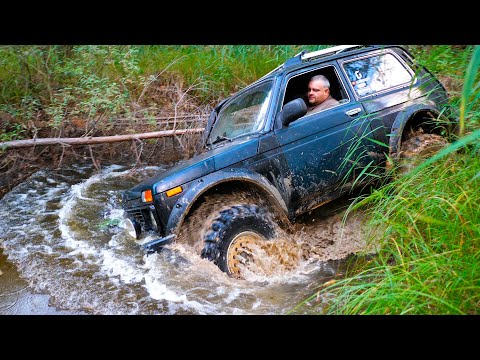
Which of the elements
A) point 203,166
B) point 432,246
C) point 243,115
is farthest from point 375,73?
point 432,246

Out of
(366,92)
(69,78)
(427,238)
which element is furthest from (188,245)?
(69,78)

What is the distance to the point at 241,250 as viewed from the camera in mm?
3266

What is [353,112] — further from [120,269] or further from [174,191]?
[120,269]

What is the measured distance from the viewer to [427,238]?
103 inches

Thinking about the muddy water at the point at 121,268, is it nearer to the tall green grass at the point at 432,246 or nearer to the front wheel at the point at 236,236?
the front wheel at the point at 236,236

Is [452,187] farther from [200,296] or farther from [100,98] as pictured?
[100,98]

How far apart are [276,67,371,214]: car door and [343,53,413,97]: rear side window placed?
28cm

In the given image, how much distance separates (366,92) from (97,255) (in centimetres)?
330

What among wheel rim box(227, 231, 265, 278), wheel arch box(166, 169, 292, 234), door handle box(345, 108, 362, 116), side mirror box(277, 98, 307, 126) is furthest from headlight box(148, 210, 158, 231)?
door handle box(345, 108, 362, 116)

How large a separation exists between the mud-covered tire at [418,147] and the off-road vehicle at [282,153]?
2 centimetres

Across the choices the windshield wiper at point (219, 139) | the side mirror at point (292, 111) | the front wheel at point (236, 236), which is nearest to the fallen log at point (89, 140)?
the windshield wiper at point (219, 139)

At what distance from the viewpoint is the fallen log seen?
5.74 metres

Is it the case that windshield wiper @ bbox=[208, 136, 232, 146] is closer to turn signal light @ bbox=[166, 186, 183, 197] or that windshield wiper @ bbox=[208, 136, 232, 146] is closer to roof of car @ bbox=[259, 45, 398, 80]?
roof of car @ bbox=[259, 45, 398, 80]

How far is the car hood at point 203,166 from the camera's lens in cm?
325
